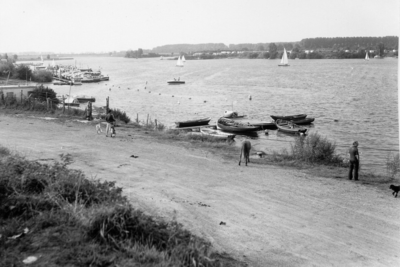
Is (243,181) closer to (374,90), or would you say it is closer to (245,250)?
(245,250)

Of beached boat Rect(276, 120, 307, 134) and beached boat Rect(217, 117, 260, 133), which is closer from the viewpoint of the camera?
beached boat Rect(217, 117, 260, 133)

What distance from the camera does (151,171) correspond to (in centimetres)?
1416

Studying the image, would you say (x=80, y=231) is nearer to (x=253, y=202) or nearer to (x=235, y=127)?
(x=253, y=202)

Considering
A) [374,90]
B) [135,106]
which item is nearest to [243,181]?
[135,106]

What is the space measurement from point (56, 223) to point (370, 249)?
650cm

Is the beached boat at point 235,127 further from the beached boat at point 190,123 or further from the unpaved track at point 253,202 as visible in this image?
the unpaved track at point 253,202

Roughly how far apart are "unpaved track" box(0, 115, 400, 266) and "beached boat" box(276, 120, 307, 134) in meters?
21.0

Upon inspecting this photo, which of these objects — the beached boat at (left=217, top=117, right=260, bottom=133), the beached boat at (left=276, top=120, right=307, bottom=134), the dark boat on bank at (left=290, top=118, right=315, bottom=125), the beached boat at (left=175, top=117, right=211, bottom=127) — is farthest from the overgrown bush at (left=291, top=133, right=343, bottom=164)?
the dark boat on bank at (left=290, top=118, right=315, bottom=125)

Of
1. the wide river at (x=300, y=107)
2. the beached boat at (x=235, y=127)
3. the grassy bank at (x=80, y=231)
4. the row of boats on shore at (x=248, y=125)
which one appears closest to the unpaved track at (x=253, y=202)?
the grassy bank at (x=80, y=231)

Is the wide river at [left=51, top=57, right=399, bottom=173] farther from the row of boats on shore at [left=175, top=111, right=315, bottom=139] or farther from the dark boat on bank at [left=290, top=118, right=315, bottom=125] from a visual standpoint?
the row of boats on shore at [left=175, top=111, right=315, bottom=139]

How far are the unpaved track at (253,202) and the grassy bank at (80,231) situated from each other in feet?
5.50

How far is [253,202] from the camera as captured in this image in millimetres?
11367

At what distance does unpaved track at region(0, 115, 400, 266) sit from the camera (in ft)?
28.0

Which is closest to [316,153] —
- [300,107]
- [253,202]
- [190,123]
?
[253,202]
